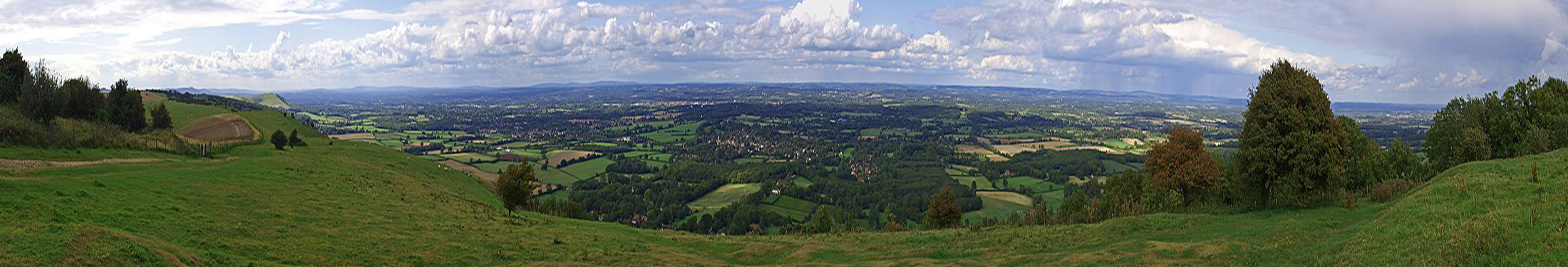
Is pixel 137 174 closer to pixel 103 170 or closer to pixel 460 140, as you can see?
pixel 103 170

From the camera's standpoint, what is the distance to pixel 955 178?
119 metres

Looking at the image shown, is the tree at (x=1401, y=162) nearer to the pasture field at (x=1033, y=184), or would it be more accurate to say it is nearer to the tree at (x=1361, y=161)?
the tree at (x=1361, y=161)

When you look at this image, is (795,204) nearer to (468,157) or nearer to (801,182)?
(801,182)

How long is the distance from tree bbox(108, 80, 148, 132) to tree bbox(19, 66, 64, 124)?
791 centimetres

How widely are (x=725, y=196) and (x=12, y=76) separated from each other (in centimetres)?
7380

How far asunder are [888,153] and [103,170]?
146956 mm

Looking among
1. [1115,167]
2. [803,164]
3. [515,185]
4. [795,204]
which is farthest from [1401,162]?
[803,164]

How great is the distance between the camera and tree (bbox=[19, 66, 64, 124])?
56.1 meters

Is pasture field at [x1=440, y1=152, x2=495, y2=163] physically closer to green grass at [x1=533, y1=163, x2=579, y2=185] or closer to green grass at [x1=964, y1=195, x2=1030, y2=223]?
green grass at [x1=533, y1=163, x2=579, y2=185]

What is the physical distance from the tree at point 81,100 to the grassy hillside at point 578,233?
2585cm

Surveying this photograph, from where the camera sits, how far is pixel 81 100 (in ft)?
205

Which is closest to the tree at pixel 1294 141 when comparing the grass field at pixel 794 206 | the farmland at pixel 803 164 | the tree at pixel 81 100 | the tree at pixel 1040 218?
the tree at pixel 1040 218

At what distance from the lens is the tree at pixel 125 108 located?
229 ft

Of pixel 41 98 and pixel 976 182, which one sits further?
pixel 976 182
